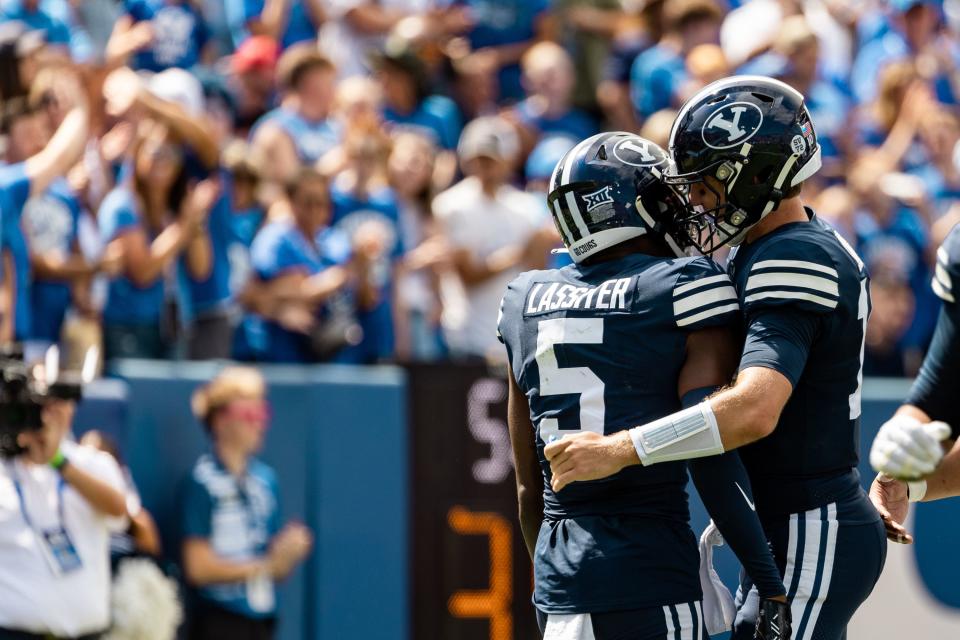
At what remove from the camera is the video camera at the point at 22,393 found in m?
6.38

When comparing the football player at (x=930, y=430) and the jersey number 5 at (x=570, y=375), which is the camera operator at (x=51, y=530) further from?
the football player at (x=930, y=430)

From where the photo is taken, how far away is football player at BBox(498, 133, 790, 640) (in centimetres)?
396

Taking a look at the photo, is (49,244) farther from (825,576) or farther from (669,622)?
(825,576)

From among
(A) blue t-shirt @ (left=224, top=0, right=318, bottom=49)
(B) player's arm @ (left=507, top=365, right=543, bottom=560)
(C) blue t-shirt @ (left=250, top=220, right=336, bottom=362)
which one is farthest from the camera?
(A) blue t-shirt @ (left=224, top=0, right=318, bottom=49)

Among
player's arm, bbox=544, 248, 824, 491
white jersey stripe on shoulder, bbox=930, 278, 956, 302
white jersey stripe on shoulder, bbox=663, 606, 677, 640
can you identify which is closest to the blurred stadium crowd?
player's arm, bbox=544, 248, 824, 491

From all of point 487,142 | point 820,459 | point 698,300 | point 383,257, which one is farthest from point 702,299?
point 487,142

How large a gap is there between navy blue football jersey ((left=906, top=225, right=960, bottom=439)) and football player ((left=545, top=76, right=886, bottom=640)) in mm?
193

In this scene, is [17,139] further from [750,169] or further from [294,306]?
[750,169]

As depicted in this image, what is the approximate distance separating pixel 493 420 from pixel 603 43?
193 inches

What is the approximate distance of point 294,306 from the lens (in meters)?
8.30

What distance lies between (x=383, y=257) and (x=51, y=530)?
9.49 feet

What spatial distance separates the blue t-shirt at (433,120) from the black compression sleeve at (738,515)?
254 inches

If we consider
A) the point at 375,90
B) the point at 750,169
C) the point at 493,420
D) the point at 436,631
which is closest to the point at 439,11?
the point at 375,90

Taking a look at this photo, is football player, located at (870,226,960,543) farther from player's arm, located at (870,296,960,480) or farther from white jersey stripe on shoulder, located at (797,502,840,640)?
white jersey stripe on shoulder, located at (797,502,840,640)
